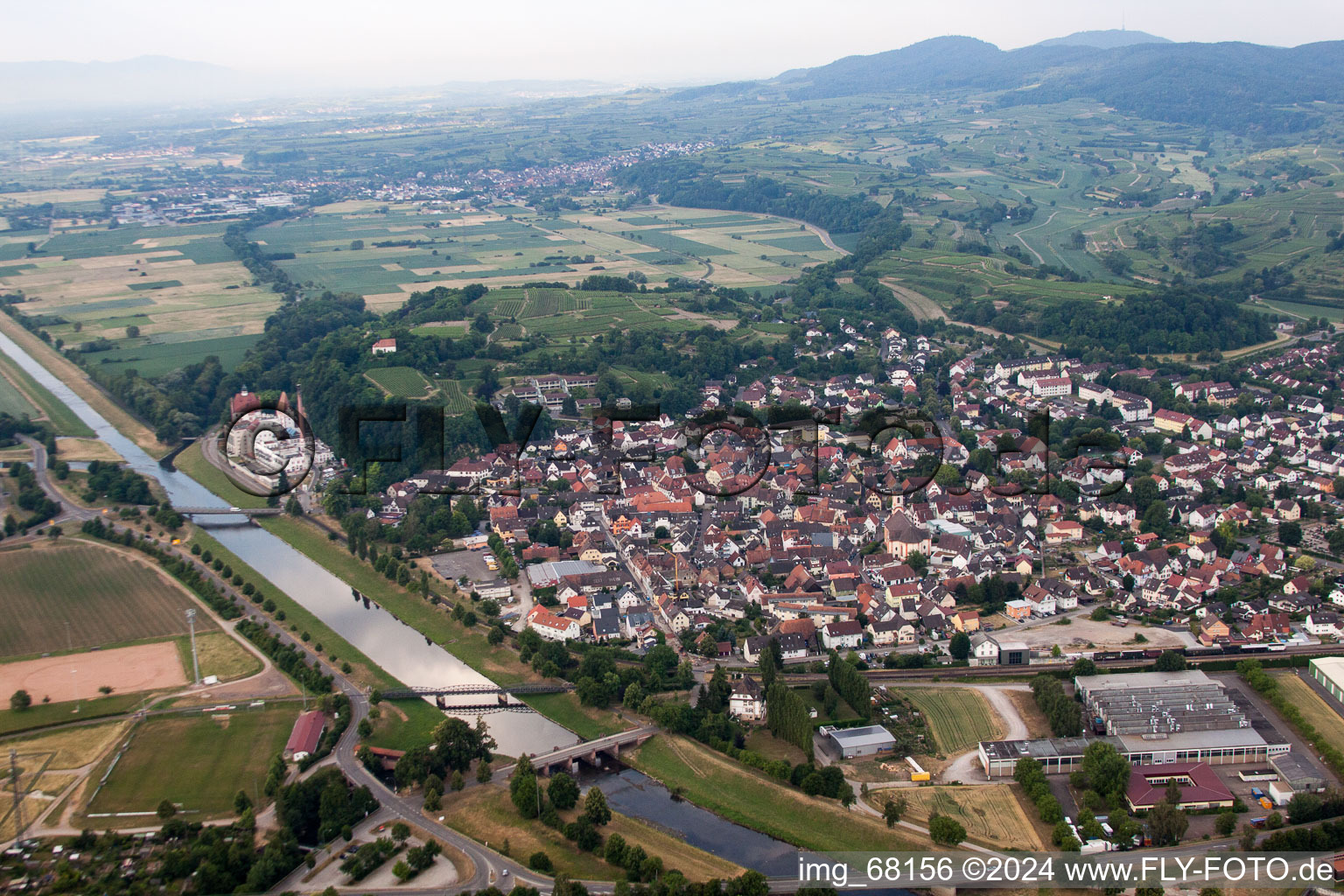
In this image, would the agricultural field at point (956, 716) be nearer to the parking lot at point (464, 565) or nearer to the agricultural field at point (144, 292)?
the parking lot at point (464, 565)

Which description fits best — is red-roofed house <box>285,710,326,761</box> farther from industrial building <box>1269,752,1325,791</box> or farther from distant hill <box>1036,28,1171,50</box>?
distant hill <box>1036,28,1171,50</box>

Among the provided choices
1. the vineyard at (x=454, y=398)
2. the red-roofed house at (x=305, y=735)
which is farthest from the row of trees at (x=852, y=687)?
the vineyard at (x=454, y=398)

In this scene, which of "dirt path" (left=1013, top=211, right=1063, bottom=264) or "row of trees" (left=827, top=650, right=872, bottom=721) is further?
"dirt path" (left=1013, top=211, right=1063, bottom=264)

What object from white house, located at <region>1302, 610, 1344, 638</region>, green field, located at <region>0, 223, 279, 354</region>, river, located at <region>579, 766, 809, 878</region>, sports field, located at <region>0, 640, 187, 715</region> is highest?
green field, located at <region>0, 223, 279, 354</region>

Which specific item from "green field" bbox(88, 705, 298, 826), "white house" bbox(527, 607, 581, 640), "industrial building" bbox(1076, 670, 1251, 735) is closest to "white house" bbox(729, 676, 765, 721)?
"white house" bbox(527, 607, 581, 640)

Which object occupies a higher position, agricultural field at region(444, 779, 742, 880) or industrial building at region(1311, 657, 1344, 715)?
industrial building at region(1311, 657, 1344, 715)

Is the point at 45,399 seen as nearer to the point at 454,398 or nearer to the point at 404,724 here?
the point at 454,398

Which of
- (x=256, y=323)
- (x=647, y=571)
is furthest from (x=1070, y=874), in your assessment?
(x=256, y=323)
